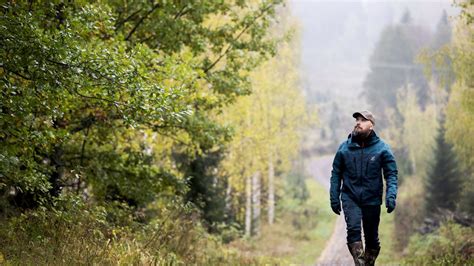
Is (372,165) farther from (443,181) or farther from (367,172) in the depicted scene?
(443,181)

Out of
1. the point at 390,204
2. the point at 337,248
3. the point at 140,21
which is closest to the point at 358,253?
the point at 390,204

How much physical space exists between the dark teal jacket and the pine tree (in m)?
19.7

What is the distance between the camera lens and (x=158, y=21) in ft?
30.6

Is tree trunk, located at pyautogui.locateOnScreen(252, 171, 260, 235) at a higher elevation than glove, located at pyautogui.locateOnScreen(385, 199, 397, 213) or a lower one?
higher

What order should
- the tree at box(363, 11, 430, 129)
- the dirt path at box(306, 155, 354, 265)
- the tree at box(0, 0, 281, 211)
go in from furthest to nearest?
1. the tree at box(363, 11, 430, 129)
2. the dirt path at box(306, 155, 354, 265)
3. the tree at box(0, 0, 281, 211)

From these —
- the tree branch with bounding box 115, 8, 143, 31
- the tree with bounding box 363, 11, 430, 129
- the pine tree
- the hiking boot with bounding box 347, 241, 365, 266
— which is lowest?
the hiking boot with bounding box 347, 241, 365, 266

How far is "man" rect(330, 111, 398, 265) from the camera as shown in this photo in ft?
21.3

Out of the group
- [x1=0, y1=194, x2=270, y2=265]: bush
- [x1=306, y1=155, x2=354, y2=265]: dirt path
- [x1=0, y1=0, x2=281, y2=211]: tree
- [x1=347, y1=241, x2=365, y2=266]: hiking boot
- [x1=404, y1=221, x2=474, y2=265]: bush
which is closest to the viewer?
[x1=0, y1=0, x2=281, y2=211]: tree

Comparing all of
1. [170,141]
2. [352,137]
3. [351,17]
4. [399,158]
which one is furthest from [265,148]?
[351,17]

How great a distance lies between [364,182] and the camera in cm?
655

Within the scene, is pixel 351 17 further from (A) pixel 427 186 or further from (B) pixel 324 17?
(A) pixel 427 186

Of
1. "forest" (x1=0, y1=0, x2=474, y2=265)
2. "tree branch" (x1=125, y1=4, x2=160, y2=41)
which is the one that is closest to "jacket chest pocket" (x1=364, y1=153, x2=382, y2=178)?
"forest" (x1=0, y1=0, x2=474, y2=265)

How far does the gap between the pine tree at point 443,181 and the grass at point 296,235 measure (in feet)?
17.9

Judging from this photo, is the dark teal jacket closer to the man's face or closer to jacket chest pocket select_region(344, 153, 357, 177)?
jacket chest pocket select_region(344, 153, 357, 177)
